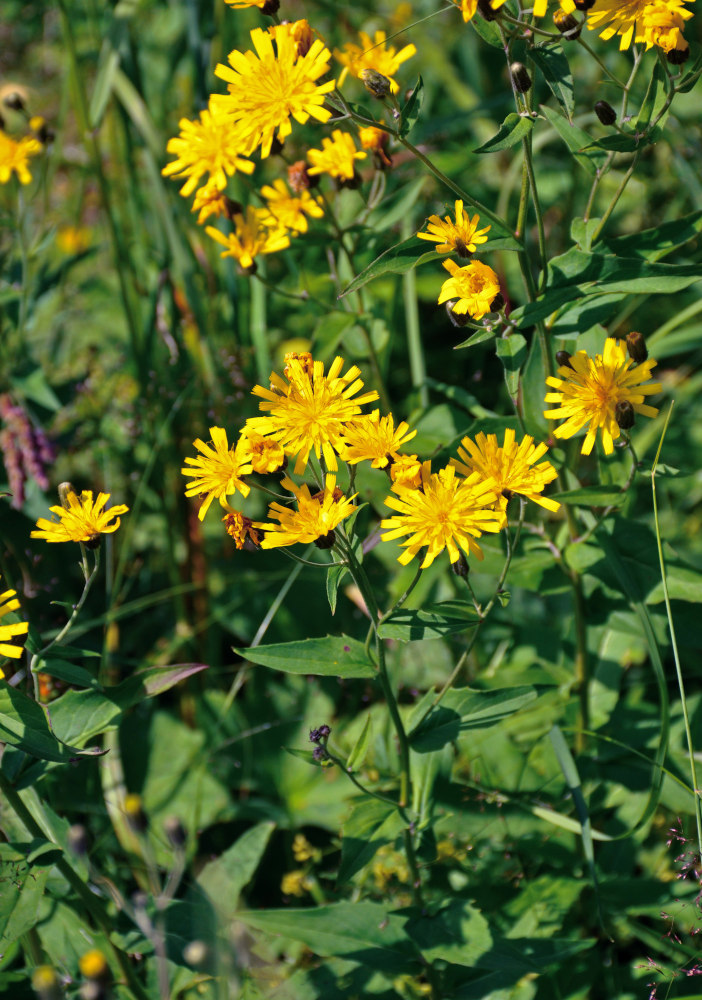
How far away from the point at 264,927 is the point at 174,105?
404 cm

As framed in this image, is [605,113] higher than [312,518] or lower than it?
higher

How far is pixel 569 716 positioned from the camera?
232cm

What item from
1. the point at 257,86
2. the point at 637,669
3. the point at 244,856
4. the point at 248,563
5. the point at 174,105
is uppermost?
the point at 174,105

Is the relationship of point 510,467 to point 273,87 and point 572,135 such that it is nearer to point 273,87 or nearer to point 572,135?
point 572,135

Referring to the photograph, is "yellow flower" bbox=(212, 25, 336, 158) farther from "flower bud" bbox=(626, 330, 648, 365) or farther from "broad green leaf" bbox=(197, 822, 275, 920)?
"broad green leaf" bbox=(197, 822, 275, 920)

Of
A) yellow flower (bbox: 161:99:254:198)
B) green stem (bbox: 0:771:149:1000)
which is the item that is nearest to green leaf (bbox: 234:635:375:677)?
green stem (bbox: 0:771:149:1000)

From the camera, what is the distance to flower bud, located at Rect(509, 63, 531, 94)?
5.49 feet

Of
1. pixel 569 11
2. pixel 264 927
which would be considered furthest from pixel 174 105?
pixel 264 927

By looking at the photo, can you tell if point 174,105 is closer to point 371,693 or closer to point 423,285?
point 423,285

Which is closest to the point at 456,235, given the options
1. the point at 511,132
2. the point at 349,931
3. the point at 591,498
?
the point at 511,132

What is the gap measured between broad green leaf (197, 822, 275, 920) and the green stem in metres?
0.26

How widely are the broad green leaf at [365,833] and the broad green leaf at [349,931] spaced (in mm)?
192

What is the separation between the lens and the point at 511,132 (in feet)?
5.57

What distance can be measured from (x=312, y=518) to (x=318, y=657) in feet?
1.07
